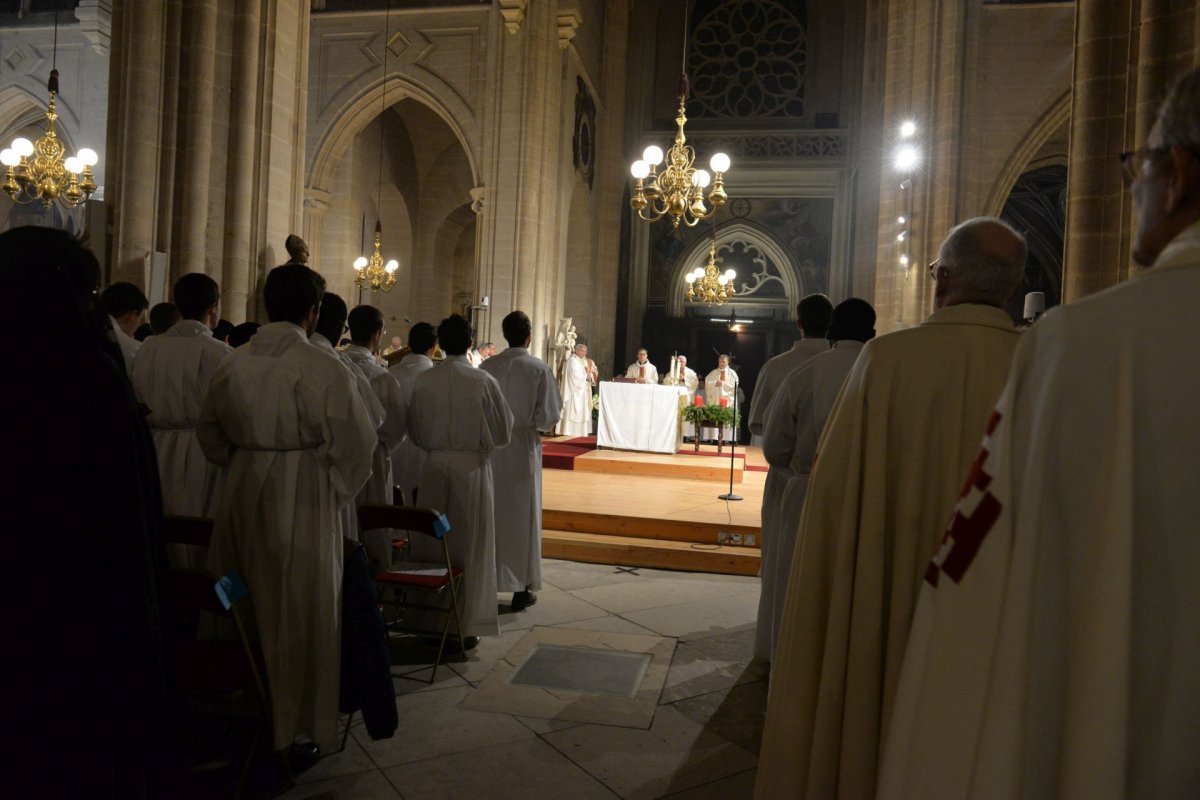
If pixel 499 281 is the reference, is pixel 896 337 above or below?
below

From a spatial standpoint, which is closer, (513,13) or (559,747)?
(559,747)

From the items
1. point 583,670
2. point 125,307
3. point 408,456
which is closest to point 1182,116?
point 583,670

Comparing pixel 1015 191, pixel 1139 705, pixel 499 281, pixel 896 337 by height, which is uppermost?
pixel 1015 191

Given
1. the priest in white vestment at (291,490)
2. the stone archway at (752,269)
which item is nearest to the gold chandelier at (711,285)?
the stone archway at (752,269)

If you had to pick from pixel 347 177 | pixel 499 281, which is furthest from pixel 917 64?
pixel 347 177

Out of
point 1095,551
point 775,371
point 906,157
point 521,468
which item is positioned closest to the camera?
point 1095,551

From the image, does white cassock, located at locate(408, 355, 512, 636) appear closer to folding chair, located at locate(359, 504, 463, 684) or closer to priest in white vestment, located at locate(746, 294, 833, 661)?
folding chair, located at locate(359, 504, 463, 684)

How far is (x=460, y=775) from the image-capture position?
10.1 ft

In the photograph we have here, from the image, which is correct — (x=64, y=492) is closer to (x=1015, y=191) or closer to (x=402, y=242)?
(x=402, y=242)

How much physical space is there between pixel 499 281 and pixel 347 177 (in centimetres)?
715

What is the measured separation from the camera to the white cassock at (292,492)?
9.70ft

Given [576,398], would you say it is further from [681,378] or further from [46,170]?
[46,170]

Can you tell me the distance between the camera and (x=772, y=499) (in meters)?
4.67

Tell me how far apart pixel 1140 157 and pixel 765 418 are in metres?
3.39
